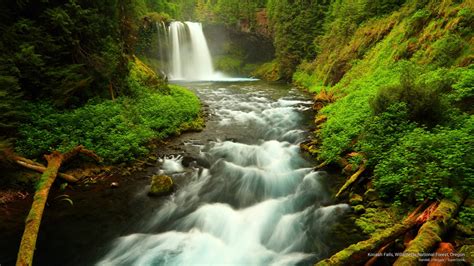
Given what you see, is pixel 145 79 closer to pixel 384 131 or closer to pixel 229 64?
pixel 384 131

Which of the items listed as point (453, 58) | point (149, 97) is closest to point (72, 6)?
point (149, 97)

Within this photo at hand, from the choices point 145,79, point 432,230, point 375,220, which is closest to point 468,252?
point 432,230

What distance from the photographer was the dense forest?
512cm

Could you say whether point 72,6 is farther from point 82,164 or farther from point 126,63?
point 82,164

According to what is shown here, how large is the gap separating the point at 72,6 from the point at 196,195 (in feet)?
23.0

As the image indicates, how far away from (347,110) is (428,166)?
198 inches

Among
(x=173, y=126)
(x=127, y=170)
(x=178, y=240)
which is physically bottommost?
(x=178, y=240)

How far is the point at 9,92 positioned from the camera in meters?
6.98

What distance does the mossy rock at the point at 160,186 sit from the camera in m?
7.36

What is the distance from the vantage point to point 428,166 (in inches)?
206

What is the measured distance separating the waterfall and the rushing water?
90.1 ft

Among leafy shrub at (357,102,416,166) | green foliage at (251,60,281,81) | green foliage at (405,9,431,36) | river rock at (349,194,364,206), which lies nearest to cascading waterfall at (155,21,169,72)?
green foliage at (251,60,281,81)

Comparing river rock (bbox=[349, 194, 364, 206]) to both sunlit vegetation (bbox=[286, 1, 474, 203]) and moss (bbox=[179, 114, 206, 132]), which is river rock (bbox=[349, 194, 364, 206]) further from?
moss (bbox=[179, 114, 206, 132])

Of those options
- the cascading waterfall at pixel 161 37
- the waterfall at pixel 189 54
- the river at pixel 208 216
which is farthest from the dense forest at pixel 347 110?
the waterfall at pixel 189 54
